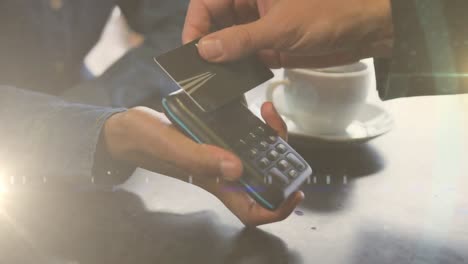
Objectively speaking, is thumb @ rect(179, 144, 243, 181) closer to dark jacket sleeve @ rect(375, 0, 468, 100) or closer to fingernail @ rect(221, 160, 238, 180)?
fingernail @ rect(221, 160, 238, 180)

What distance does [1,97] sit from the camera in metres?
0.47

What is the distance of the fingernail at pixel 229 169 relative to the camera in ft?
1.01

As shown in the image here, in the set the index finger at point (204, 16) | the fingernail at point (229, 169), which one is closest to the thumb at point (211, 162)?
the fingernail at point (229, 169)

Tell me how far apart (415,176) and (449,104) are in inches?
7.9

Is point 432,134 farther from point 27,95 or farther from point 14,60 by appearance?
point 14,60

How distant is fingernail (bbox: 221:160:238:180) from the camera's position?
31 centimetres

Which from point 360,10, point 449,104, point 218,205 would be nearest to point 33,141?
point 218,205

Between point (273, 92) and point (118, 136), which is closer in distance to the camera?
point (118, 136)

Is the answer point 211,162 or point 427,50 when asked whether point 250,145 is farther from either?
point 427,50

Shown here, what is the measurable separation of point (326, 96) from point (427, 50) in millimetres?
103

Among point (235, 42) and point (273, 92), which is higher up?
point (235, 42)

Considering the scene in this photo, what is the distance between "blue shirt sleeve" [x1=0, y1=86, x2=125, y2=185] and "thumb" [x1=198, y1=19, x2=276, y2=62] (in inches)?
4.2

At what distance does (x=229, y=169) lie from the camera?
1.01 ft

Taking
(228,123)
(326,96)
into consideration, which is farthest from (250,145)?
(326,96)
